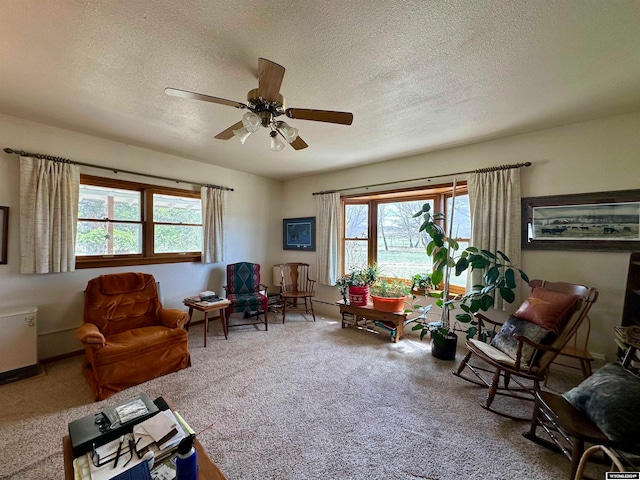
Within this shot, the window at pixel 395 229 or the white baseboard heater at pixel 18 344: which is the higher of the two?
the window at pixel 395 229

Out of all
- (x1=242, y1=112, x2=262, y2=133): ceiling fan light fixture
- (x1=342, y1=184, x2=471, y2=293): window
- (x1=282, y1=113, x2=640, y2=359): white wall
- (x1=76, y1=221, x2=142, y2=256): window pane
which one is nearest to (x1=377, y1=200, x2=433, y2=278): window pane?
(x1=342, y1=184, x2=471, y2=293): window

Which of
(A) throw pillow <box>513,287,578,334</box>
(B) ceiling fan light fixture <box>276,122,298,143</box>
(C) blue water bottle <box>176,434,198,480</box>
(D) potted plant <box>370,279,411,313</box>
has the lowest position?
(C) blue water bottle <box>176,434,198,480</box>

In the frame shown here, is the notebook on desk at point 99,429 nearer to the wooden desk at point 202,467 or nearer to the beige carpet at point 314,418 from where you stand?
the wooden desk at point 202,467

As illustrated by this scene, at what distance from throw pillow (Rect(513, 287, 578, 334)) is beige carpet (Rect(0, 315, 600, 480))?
2.37 ft

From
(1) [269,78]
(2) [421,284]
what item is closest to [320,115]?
(1) [269,78]

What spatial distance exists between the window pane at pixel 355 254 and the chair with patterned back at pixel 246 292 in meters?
1.54

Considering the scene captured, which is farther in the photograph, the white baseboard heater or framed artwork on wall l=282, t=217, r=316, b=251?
framed artwork on wall l=282, t=217, r=316, b=251

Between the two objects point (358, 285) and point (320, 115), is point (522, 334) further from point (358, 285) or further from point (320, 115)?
point (320, 115)

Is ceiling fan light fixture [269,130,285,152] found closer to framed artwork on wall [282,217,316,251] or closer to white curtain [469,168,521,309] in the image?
white curtain [469,168,521,309]

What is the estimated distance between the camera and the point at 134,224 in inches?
139

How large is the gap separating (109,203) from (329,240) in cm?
316

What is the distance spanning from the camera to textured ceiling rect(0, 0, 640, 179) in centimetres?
137

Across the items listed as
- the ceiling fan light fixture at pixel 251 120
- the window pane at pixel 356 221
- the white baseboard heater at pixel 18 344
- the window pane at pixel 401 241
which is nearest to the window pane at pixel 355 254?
the window pane at pixel 356 221

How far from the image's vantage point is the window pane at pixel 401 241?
12.7ft
